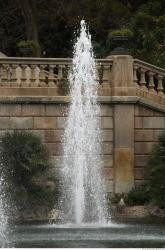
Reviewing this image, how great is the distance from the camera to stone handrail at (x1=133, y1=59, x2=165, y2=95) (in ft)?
71.2

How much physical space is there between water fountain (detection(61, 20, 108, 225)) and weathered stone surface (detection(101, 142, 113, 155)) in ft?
0.69

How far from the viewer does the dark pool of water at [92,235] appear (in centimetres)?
1466

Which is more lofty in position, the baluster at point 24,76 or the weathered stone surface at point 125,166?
the baluster at point 24,76

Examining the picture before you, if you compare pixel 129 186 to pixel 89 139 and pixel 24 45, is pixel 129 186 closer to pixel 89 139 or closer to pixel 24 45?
pixel 89 139

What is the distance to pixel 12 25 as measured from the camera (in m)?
34.4

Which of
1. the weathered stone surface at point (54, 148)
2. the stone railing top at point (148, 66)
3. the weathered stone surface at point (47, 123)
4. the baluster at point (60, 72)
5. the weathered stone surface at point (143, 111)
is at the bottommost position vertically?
the weathered stone surface at point (54, 148)

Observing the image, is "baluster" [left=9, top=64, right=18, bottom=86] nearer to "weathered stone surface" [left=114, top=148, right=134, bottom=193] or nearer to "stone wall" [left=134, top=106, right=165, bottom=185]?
"weathered stone surface" [left=114, top=148, right=134, bottom=193]

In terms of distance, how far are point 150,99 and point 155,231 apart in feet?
18.2

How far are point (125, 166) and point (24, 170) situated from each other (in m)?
2.85

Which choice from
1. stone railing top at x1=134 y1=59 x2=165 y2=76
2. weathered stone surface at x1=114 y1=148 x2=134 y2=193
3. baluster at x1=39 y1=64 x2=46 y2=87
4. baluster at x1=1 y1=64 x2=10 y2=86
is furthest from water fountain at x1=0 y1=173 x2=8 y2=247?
stone railing top at x1=134 y1=59 x2=165 y2=76

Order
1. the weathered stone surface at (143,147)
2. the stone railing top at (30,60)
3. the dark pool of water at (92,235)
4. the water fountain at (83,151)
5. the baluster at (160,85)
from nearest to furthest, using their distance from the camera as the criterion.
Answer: the dark pool of water at (92,235) → the water fountain at (83,151) → the stone railing top at (30,60) → the weathered stone surface at (143,147) → the baluster at (160,85)

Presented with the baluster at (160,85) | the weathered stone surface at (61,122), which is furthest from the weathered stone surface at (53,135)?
the baluster at (160,85)

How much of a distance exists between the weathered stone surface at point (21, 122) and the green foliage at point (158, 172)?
2.92 metres

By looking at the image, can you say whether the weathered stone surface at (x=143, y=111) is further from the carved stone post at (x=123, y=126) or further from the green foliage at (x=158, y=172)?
the green foliage at (x=158, y=172)
